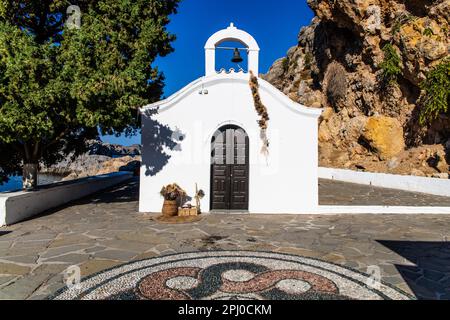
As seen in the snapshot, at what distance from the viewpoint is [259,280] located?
5047mm

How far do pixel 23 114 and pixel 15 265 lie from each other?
4.72 m

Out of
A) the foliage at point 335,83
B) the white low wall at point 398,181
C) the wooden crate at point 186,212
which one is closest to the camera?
the wooden crate at point 186,212

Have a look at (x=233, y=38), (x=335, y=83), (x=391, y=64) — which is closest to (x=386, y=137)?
(x=391, y=64)

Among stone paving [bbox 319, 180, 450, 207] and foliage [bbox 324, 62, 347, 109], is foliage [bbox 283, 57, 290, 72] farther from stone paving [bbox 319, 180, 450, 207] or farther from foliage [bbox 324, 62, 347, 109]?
stone paving [bbox 319, 180, 450, 207]

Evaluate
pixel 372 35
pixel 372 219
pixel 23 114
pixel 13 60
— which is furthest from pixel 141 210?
pixel 372 35

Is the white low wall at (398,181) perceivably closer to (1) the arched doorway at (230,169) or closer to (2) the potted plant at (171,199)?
(1) the arched doorway at (230,169)

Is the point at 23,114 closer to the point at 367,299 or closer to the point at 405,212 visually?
the point at 367,299

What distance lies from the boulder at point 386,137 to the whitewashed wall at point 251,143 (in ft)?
70.7

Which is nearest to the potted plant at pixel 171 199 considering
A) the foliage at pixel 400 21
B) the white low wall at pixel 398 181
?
the white low wall at pixel 398 181

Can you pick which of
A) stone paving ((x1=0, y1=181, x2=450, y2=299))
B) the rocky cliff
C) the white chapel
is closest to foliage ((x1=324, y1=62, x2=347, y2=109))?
the rocky cliff

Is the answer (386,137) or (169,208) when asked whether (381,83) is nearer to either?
(386,137)

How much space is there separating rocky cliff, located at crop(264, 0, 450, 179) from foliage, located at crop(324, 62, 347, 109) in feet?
0.38

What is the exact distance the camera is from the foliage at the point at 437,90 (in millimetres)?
22578

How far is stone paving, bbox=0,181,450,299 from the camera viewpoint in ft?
17.6
